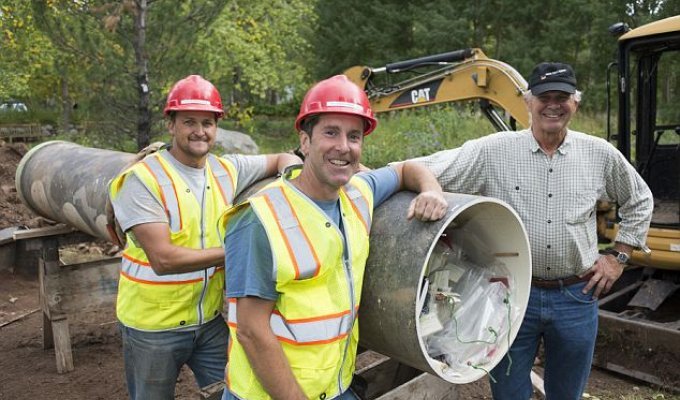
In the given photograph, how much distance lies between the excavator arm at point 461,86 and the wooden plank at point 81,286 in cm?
394

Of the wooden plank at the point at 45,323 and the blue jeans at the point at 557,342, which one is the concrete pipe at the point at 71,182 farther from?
the blue jeans at the point at 557,342

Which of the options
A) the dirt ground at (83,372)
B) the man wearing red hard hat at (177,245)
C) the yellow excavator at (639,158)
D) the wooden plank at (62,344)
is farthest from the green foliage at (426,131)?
the man wearing red hard hat at (177,245)

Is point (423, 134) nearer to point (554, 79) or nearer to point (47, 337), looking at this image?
point (47, 337)

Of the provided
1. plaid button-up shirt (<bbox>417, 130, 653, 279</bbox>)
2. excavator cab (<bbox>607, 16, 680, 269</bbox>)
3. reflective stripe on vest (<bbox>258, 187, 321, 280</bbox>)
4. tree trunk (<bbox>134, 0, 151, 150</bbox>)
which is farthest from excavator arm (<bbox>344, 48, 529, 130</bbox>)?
reflective stripe on vest (<bbox>258, 187, 321, 280</bbox>)

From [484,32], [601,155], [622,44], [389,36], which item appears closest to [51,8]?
[622,44]

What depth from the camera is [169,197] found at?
118 inches

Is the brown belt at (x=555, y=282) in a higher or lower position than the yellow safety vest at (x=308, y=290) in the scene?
lower

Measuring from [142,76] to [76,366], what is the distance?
4.75 m

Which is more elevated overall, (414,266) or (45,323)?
(414,266)

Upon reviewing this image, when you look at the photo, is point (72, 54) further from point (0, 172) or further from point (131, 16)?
point (0, 172)

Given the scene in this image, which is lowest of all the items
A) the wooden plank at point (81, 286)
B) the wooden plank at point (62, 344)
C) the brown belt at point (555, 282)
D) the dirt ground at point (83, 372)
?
the dirt ground at point (83, 372)

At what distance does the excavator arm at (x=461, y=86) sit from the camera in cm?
662

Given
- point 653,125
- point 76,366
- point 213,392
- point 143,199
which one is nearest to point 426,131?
point 653,125

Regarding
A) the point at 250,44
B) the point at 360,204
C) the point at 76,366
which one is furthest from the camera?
the point at 250,44
